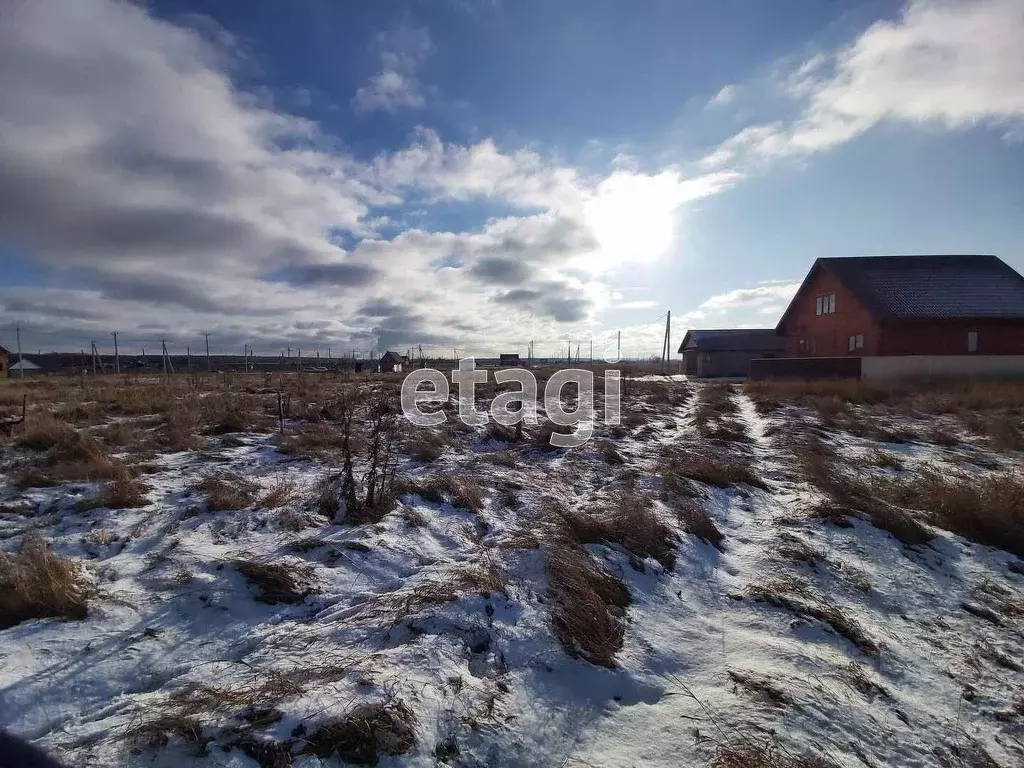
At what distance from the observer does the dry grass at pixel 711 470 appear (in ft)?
23.8

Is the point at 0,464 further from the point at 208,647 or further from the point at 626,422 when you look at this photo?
the point at 626,422

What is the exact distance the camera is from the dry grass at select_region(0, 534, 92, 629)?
10.8 ft

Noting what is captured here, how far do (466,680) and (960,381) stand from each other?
2427 centimetres

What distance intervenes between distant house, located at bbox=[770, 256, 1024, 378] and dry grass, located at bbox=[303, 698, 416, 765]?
82.9 feet

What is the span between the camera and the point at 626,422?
1207cm

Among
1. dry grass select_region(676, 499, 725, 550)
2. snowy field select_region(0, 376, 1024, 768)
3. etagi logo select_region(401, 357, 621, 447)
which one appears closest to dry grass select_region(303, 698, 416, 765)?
snowy field select_region(0, 376, 1024, 768)

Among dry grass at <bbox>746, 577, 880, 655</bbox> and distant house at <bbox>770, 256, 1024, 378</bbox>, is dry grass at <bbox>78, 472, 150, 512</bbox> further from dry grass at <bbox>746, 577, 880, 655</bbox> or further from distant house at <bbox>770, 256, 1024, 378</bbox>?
distant house at <bbox>770, 256, 1024, 378</bbox>

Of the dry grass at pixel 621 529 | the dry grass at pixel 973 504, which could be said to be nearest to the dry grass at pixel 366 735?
the dry grass at pixel 621 529

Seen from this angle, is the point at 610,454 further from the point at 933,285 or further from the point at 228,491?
the point at 933,285

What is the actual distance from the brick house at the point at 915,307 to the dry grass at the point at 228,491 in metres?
26.1

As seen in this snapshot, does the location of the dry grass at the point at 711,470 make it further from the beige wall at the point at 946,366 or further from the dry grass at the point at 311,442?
the beige wall at the point at 946,366

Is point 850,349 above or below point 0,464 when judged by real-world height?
above

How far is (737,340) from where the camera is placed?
38.9 m

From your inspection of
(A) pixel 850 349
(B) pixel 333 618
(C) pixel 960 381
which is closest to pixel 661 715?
(B) pixel 333 618
